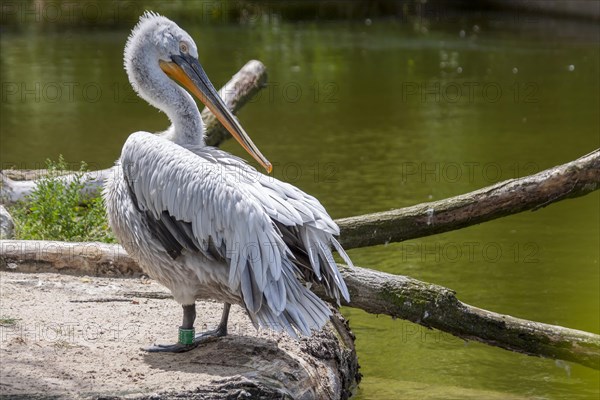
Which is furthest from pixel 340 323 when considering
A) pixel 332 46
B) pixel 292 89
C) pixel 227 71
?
pixel 332 46

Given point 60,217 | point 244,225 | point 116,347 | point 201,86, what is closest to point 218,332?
point 116,347

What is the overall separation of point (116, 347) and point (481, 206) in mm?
2208

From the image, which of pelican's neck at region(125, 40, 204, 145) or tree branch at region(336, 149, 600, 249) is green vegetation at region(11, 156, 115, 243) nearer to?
pelican's neck at region(125, 40, 204, 145)

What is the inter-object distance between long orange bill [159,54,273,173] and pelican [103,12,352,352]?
0.48 metres

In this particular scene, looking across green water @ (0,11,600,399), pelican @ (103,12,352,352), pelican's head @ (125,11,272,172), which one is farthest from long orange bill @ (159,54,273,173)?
green water @ (0,11,600,399)

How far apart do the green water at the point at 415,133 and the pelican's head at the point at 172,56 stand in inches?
71.0

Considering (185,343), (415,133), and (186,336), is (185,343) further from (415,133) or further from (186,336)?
(415,133)

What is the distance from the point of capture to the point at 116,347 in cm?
477

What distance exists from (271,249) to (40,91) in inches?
435

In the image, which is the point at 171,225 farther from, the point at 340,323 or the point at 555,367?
the point at 555,367

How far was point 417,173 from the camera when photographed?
10555 mm

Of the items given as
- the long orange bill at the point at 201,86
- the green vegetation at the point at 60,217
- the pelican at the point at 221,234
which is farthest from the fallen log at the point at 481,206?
the green vegetation at the point at 60,217

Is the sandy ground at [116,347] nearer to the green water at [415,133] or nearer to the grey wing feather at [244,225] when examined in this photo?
the grey wing feather at [244,225]

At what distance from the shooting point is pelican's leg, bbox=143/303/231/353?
473 cm
